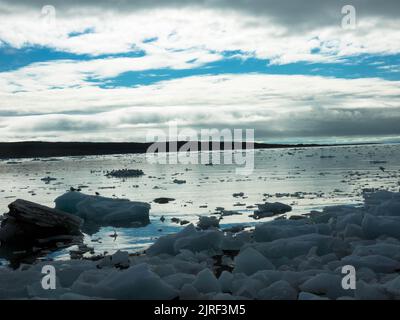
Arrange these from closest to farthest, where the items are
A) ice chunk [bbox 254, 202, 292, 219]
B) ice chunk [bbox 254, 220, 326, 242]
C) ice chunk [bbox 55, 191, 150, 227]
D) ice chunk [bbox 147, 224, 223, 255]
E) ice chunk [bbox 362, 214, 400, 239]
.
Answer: ice chunk [bbox 147, 224, 223, 255] → ice chunk [bbox 362, 214, 400, 239] → ice chunk [bbox 254, 220, 326, 242] → ice chunk [bbox 55, 191, 150, 227] → ice chunk [bbox 254, 202, 292, 219]

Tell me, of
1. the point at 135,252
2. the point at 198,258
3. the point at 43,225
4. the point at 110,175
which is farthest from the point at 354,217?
the point at 110,175

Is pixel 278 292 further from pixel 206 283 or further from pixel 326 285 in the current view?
pixel 206 283

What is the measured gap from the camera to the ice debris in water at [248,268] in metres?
5.07

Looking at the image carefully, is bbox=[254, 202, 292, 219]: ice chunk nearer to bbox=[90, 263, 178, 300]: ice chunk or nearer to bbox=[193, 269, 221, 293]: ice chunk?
bbox=[193, 269, 221, 293]: ice chunk

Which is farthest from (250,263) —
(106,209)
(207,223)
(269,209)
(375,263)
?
(106,209)

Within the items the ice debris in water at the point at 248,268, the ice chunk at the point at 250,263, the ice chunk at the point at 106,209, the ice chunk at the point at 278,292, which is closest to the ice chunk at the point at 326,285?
the ice debris in water at the point at 248,268

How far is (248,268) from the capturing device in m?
6.14

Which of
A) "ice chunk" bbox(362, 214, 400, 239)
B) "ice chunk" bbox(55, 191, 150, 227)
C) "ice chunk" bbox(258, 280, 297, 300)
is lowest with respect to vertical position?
"ice chunk" bbox(55, 191, 150, 227)

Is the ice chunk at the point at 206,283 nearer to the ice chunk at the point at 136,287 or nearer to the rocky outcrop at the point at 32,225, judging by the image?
the ice chunk at the point at 136,287

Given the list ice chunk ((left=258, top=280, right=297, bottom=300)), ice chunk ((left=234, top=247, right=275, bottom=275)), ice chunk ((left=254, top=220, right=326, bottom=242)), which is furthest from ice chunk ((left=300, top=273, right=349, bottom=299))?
ice chunk ((left=254, top=220, right=326, bottom=242))

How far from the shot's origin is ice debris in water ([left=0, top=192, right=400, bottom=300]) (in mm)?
5070

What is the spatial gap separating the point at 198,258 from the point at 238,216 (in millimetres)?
5584

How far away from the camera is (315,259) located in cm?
644
